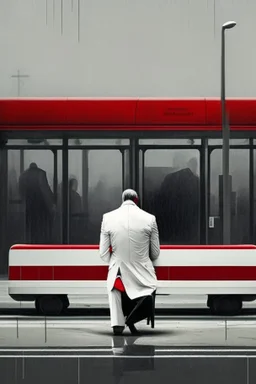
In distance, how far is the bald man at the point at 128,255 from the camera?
37.6 ft

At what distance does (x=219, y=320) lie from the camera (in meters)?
13.8

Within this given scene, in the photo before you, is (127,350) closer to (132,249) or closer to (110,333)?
(132,249)

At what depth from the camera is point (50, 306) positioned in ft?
47.7

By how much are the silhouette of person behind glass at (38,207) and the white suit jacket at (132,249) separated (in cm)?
1035

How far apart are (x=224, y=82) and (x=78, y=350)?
1360 centimetres

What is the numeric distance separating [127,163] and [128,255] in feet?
35.2

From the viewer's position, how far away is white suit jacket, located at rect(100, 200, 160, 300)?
37.6ft

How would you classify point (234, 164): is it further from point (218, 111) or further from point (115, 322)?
point (115, 322)

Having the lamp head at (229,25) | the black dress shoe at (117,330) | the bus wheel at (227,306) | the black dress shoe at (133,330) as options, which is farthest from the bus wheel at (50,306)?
the lamp head at (229,25)

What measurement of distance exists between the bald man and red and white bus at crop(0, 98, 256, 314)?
33.5ft
